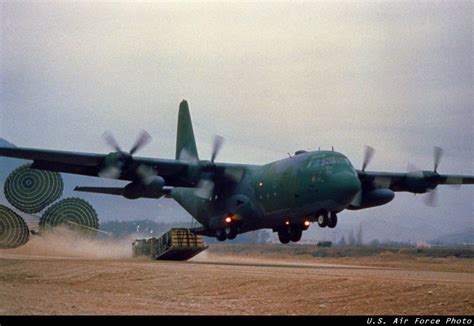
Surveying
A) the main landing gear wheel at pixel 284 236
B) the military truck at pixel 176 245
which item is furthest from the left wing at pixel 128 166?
the main landing gear wheel at pixel 284 236

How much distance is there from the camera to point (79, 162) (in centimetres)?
3891

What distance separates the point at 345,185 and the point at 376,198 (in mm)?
7431

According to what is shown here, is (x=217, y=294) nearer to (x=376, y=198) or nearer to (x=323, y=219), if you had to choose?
(x=323, y=219)

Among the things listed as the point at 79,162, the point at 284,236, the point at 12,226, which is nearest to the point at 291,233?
the point at 284,236

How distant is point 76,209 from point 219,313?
33355mm

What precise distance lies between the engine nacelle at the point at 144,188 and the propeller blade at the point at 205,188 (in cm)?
443

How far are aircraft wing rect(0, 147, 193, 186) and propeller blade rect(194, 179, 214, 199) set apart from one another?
1514 millimetres

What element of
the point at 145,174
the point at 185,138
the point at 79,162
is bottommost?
the point at 145,174

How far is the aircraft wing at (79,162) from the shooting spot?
3778 centimetres

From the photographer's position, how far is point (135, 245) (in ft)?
156

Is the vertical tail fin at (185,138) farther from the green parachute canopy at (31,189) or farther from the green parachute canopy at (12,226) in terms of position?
the green parachute canopy at (12,226)

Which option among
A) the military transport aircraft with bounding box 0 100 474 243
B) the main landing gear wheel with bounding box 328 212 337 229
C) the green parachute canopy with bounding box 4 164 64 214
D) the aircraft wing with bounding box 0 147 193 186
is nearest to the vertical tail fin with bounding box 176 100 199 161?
the military transport aircraft with bounding box 0 100 474 243
